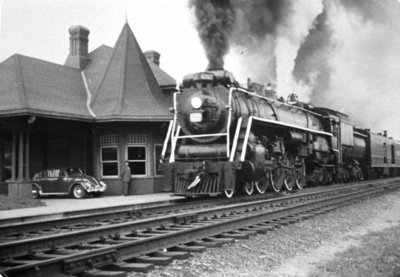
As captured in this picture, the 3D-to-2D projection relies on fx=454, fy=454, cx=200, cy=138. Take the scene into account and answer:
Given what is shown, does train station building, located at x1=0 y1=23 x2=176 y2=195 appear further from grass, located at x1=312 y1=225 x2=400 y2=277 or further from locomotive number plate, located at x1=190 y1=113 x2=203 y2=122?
grass, located at x1=312 y1=225 x2=400 y2=277

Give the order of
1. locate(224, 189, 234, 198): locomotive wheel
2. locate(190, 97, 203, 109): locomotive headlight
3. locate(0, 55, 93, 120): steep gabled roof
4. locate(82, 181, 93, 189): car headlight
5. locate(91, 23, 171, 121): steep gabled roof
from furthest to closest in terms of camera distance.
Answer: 1. locate(91, 23, 171, 121): steep gabled roof
2. locate(82, 181, 93, 189): car headlight
3. locate(0, 55, 93, 120): steep gabled roof
4. locate(224, 189, 234, 198): locomotive wheel
5. locate(190, 97, 203, 109): locomotive headlight

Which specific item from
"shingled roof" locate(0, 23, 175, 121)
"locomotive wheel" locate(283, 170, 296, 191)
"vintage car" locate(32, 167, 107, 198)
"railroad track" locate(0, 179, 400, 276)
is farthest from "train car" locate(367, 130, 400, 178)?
"railroad track" locate(0, 179, 400, 276)

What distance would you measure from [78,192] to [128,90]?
4.64 meters

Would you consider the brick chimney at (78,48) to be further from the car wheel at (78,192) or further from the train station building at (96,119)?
the car wheel at (78,192)

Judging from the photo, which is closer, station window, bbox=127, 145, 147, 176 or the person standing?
the person standing

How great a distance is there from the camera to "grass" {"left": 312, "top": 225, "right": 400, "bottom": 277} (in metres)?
4.92

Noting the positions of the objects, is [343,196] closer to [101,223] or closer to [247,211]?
[247,211]

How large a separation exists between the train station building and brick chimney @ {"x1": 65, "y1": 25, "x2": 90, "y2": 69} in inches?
91.0

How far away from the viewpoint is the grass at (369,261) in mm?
4918

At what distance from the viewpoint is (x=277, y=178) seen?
49.4ft

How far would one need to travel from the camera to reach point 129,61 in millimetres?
19062

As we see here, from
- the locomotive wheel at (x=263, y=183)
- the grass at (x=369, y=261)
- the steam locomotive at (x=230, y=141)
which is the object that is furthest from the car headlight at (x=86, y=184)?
Result: the grass at (x=369, y=261)

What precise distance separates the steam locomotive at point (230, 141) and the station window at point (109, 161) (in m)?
4.34

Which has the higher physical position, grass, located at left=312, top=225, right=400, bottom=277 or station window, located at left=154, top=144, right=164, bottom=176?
station window, located at left=154, top=144, right=164, bottom=176
